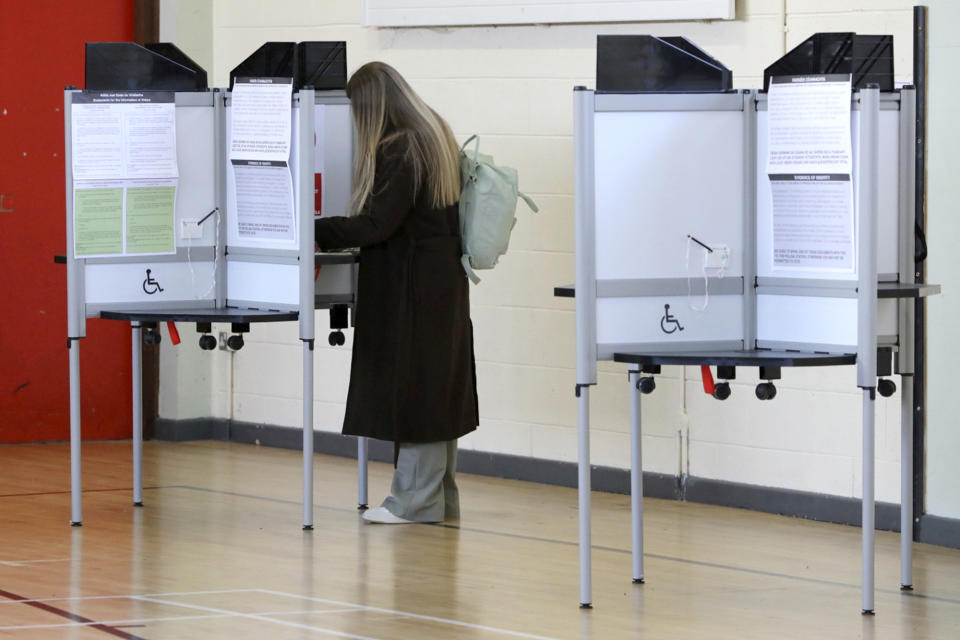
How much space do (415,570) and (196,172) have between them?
1531mm

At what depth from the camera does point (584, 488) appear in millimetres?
4180

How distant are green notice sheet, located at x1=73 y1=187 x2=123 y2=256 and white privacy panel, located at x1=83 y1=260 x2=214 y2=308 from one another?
0.06 metres

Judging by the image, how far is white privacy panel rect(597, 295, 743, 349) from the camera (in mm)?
4199

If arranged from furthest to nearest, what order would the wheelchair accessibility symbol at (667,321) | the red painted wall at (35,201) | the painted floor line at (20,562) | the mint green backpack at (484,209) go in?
the red painted wall at (35,201) < the mint green backpack at (484,209) < the painted floor line at (20,562) < the wheelchair accessibility symbol at (667,321)

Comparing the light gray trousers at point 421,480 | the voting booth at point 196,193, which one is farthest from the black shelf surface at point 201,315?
the light gray trousers at point 421,480

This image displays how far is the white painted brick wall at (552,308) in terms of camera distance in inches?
214

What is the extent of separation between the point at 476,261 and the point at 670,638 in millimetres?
1661

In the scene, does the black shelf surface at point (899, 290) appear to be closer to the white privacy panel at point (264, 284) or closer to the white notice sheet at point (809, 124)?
the white notice sheet at point (809, 124)

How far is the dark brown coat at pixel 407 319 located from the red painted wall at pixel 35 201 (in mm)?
2151

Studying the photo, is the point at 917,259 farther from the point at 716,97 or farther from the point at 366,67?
the point at 366,67

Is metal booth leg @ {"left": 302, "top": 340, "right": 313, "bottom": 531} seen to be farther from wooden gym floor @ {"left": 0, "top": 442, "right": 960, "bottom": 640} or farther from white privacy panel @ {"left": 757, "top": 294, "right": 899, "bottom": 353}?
white privacy panel @ {"left": 757, "top": 294, "right": 899, "bottom": 353}

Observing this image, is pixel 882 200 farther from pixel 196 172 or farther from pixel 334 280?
pixel 196 172

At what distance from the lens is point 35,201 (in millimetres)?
6836

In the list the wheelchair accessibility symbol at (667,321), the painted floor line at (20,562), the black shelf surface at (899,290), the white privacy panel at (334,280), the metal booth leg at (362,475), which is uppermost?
the white privacy panel at (334,280)
